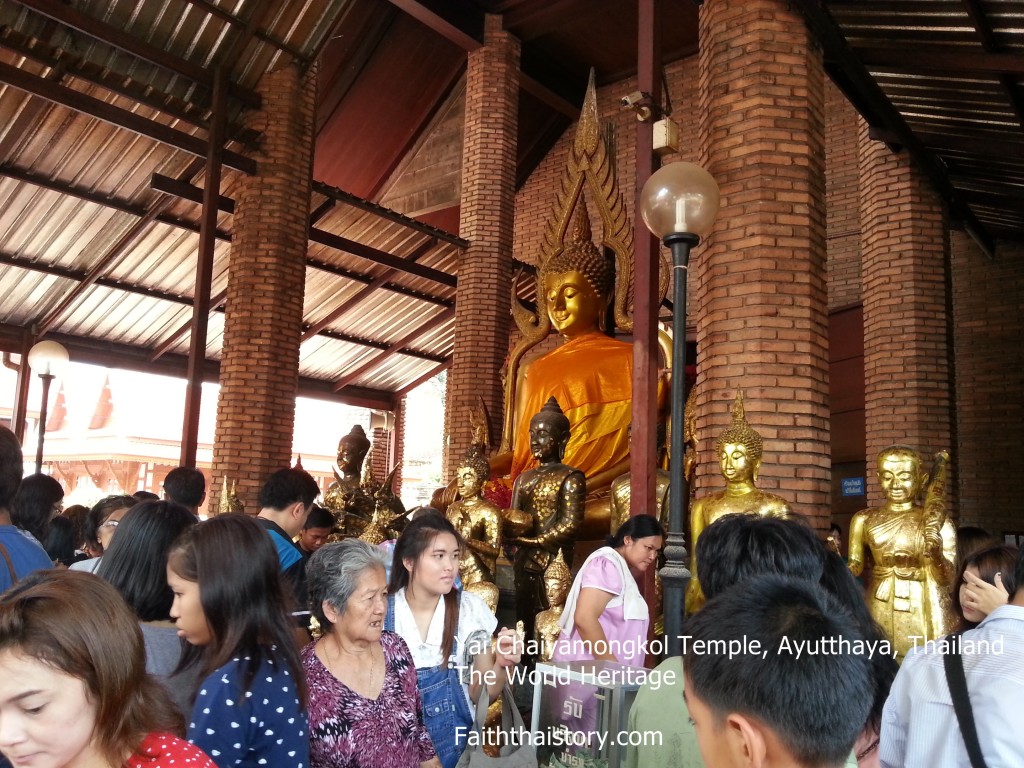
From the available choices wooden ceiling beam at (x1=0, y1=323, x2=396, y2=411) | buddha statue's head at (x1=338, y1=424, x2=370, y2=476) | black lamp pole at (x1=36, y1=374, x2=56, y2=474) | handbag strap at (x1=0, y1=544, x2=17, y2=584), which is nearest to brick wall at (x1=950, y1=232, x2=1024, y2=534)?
buddha statue's head at (x1=338, y1=424, x2=370, y2=476)

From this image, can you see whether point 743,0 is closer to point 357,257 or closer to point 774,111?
point 774,111

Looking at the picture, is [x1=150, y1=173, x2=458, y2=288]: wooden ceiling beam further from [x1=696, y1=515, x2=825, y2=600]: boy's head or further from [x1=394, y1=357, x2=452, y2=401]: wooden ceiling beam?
[x1=696, y1=515, x2=825, y2=600]: boy's head

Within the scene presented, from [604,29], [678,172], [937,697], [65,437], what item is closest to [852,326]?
[604,29]

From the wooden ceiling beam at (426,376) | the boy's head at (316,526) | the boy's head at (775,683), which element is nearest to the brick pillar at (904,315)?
the boy's head at (316,526)

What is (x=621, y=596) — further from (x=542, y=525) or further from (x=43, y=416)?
(x=43, y=416)

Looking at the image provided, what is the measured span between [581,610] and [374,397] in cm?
1183

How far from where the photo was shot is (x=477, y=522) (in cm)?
538

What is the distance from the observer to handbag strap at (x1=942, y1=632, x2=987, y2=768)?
1515 millimetres

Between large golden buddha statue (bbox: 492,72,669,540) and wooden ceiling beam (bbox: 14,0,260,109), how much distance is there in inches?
127

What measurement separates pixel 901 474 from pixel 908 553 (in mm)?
368

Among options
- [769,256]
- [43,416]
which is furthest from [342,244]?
[769,256]

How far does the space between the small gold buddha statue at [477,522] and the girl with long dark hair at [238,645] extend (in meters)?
3.23

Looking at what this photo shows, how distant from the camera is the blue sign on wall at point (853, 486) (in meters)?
9.29

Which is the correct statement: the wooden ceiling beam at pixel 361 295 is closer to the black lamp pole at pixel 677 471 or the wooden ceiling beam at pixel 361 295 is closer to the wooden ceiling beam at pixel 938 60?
the wooden ceiling beam at pixel 938 60
